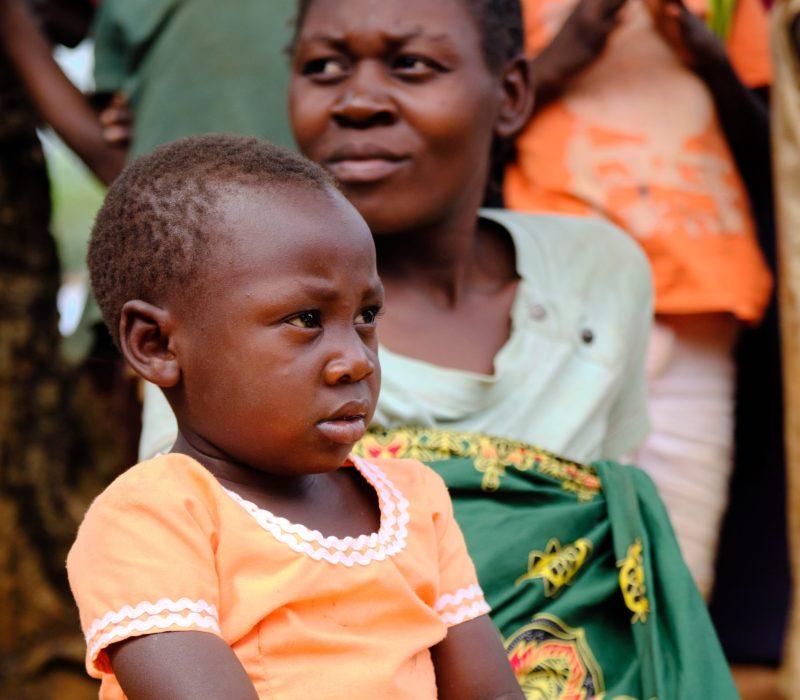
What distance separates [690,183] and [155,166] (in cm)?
140

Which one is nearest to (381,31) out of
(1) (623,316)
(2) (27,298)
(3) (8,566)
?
(1) (623,316)

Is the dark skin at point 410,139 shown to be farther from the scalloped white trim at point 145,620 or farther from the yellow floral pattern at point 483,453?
the scalloped white trim at point 145,620

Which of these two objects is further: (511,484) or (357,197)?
(357,197)

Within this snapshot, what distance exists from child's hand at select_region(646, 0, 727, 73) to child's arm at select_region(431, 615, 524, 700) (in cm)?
148

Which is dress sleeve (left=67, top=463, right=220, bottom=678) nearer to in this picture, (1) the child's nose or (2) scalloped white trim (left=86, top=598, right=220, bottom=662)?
(2) scalloped white trim (left=86, top=598, right=220, bottom=662)

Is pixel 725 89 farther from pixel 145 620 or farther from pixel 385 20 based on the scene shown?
pixel 145 620

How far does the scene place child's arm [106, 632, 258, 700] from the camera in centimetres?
127

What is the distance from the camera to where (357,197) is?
220cm

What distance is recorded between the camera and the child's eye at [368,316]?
1475mm

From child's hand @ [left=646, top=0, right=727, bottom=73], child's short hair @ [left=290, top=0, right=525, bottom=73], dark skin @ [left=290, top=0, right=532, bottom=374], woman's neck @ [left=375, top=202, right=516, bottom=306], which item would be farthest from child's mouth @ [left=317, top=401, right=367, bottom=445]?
→ child's hand @ [left=646, top=0, right=727, bottom=73]

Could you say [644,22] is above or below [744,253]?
above

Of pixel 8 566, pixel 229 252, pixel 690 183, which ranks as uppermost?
pixel 229 252

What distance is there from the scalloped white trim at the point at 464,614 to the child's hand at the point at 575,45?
1.31 m

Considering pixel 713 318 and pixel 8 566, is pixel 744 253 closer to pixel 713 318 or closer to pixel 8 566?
pixel 713 318
